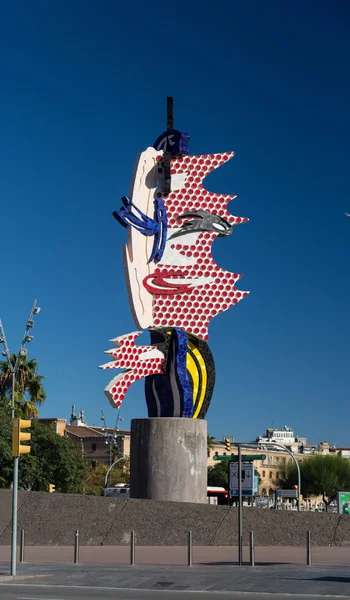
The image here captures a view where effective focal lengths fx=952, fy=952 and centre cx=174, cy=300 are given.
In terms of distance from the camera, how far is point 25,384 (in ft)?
184

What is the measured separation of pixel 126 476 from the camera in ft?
274

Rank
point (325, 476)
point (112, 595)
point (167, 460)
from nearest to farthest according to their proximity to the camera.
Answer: point (112, 595) → point (167, 460) → point (325, 476)

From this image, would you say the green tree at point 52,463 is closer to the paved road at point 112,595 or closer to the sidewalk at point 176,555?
the sidewalk at point 176,555

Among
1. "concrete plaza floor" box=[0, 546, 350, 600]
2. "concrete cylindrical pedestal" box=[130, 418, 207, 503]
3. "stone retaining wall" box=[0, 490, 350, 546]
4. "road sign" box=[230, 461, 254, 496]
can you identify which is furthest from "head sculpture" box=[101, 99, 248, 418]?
"concrete plaza floor" box=[0, 546, 350, 600]

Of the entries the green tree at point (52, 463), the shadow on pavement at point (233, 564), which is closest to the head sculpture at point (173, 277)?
the shadow on pavement at point (233, 564)

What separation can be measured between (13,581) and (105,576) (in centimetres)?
172

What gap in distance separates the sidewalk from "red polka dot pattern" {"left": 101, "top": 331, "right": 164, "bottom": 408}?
5391 mm

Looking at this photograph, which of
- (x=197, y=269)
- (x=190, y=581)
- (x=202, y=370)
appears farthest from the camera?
(x=197, y=269)

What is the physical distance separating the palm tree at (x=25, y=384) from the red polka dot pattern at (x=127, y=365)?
23.7m

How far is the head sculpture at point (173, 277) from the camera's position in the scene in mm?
30391

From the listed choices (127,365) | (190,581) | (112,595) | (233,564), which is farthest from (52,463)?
(112,595)

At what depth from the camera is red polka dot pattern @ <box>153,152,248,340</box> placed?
31.3 meters

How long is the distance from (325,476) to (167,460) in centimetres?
6693

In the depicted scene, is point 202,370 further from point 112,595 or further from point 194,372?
point 112,595
